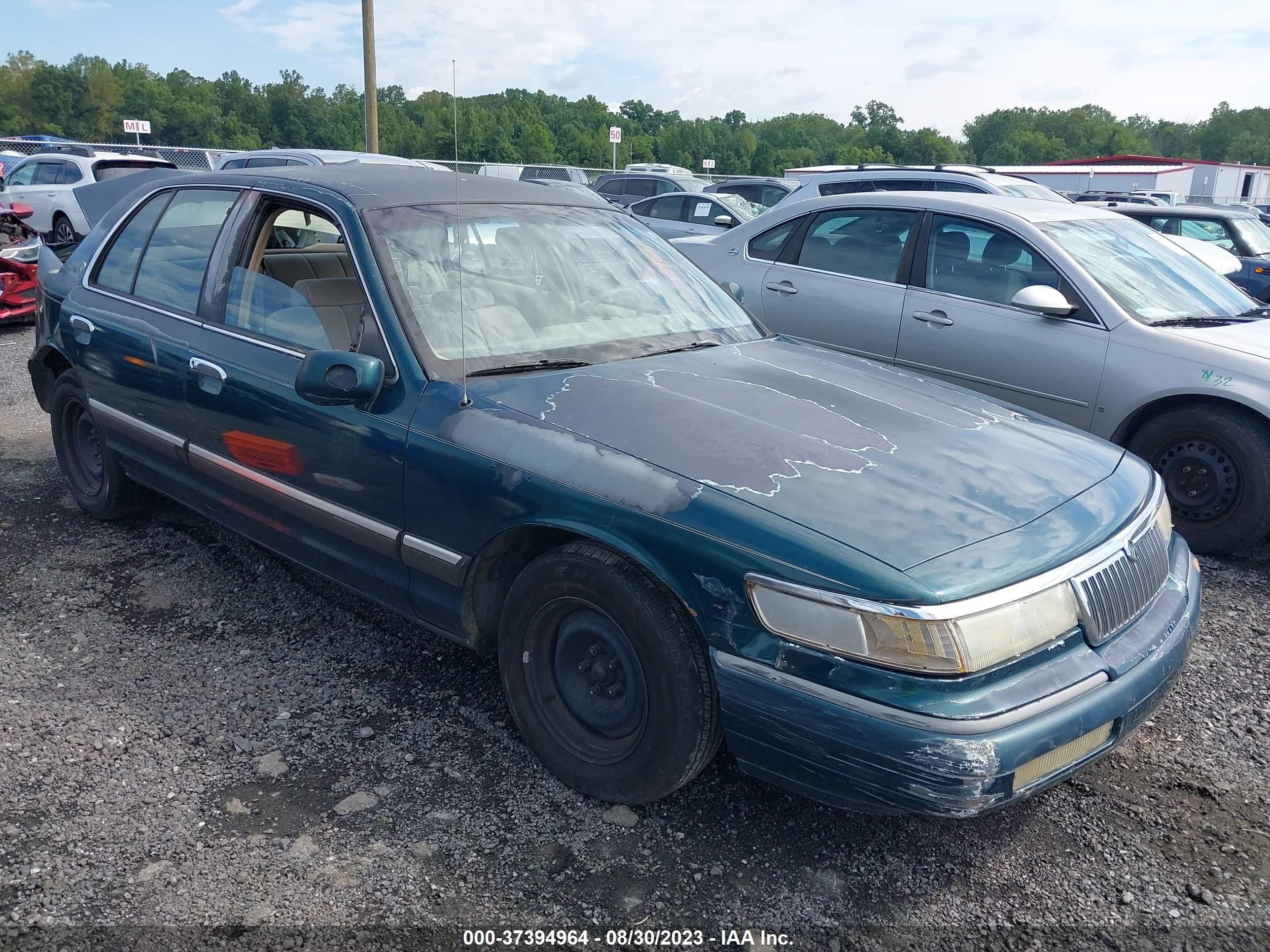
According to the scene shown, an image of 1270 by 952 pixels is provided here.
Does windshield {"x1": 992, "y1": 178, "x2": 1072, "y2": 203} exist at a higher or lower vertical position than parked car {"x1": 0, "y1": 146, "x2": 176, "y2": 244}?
higher

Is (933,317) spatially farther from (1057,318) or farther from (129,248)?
(129,248)

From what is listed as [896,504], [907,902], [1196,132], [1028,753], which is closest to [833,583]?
[896,504]

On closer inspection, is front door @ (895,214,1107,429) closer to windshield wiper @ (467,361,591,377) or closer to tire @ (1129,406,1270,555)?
tire @ (1129,406,1270,555)

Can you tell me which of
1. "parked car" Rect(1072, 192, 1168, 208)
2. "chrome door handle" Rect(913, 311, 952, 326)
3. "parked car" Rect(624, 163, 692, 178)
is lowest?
"chrome door handle" Rect(913, 311, 952, 326)

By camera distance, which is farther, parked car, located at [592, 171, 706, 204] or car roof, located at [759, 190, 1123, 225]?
parked car, located at [592, 171, 706, 204]

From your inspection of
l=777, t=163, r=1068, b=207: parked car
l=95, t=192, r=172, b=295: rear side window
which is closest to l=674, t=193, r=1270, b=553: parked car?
l=95, t=192, r=172, b=295: rear side window

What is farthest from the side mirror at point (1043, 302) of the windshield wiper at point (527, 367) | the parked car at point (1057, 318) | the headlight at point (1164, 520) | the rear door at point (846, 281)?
the windshield wiper at point (527, 367)

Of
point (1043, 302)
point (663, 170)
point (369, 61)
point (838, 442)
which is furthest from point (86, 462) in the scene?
point (663, 170)

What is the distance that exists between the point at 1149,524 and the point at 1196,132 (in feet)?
520

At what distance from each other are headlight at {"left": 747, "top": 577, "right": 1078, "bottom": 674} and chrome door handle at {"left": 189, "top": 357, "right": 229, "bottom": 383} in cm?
224

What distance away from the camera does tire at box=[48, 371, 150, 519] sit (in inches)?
180

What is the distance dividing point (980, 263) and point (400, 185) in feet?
11.1

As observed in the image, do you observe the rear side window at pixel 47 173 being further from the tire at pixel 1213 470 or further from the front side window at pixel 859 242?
the tire at pixel 1213 470

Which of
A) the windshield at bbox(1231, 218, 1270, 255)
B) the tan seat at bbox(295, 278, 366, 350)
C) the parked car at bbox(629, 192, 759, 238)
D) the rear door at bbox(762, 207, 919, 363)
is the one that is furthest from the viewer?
the parked car at bbox(629, 192, 759, 238)
